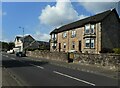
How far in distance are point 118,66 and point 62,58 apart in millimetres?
17090

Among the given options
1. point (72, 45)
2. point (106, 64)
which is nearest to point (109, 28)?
point (72, 45)

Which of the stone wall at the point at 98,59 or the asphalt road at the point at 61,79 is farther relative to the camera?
the stone wall at the point at 98,59

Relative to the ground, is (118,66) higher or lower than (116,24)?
lower

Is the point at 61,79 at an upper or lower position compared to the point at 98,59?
lower

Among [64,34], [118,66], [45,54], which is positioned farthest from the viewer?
[64,34]

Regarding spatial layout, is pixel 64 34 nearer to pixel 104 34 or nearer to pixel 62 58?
pixel 104 34

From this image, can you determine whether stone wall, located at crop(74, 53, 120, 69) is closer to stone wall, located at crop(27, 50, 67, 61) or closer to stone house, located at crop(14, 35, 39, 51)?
stone wall, located at crop(27, 50, 67, 61)

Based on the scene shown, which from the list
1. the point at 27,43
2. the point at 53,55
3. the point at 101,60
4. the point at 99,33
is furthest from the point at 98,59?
the point at 27,43

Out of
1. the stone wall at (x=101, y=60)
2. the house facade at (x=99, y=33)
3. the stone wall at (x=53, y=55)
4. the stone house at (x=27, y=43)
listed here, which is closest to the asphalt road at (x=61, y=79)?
the stone wall at (x=101, y=60)

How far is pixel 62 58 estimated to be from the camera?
40.8 meters

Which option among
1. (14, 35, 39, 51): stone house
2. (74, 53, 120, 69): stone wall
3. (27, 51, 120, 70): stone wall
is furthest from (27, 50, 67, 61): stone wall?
(14, 35, 39, 51): stone house

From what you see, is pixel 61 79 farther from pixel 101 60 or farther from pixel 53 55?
pixel 53 55

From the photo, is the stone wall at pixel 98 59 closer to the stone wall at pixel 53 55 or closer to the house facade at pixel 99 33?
the stone wall at pixel 53 55

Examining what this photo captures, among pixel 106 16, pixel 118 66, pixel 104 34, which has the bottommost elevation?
pixel 118 66
